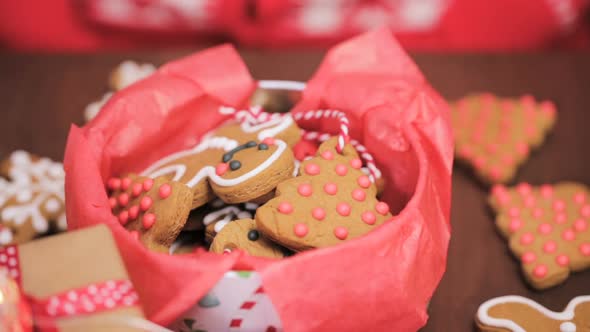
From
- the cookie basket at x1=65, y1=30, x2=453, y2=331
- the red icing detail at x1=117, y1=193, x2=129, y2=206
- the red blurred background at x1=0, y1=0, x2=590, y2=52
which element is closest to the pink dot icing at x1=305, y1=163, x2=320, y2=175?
the cookie basket at x1=65, y1=30, x2=453, y2=331

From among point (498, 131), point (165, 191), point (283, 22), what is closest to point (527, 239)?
point (498, 131)

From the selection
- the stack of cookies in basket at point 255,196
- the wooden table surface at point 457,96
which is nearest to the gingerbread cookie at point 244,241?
the stack of cookies in basket at point 255,196

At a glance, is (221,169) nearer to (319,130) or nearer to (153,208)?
(153,208)

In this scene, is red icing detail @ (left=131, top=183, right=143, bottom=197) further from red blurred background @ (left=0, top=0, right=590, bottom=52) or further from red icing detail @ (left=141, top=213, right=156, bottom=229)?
red blurred background @ (left=0, top=0, right=590, bottom=52)

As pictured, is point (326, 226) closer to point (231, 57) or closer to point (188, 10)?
point (231, 57)

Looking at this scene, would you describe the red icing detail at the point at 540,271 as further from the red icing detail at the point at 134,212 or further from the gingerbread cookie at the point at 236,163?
the red icing detail at the point at 134,212
